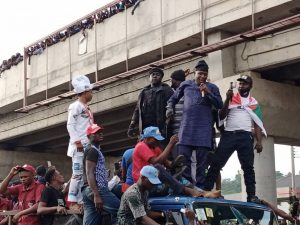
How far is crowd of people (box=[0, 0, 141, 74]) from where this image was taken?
752 inches

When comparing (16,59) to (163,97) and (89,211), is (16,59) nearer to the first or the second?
(163,97)

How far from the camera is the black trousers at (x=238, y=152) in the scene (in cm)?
768

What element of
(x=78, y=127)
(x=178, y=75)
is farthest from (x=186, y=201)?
(x=178, y=75)

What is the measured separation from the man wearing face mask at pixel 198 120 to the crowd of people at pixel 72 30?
437 inches

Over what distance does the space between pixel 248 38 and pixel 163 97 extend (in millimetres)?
6628

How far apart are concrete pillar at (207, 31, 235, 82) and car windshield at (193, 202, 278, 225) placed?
31.8 ft

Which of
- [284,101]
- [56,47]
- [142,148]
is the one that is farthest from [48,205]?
[56,47]

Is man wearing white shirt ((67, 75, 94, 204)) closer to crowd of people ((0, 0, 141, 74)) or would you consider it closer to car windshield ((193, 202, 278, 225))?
car windshield ((193, 202, 278, 225))

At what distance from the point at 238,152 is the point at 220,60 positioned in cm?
822

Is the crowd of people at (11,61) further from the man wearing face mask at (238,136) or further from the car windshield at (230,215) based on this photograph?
the car windshield at (230,215)

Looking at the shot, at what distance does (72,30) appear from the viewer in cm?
2153

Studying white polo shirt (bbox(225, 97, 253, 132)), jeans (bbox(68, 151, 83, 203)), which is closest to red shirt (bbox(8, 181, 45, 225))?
jeans (bbox(68, 151, 83, 203))

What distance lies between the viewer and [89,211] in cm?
648

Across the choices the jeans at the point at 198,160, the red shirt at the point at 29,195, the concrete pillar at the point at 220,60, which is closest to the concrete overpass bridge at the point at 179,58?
the concrete pillar at the point at 220,60
